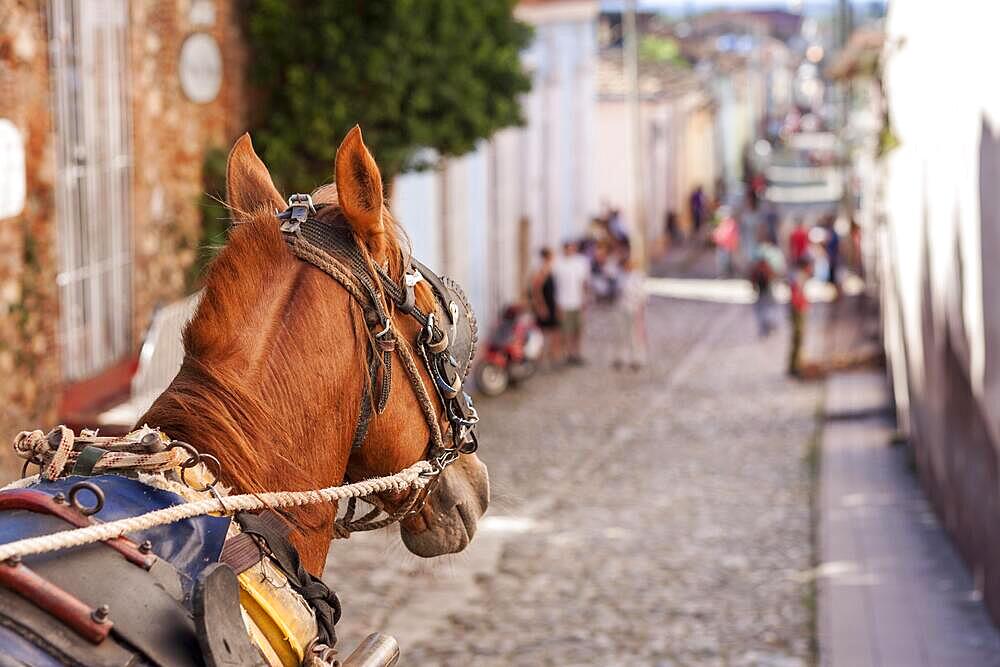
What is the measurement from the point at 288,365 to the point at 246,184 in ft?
1.59

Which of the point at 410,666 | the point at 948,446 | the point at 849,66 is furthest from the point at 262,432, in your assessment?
the point at 849,66

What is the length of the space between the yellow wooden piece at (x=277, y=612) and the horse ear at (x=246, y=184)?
754 mm

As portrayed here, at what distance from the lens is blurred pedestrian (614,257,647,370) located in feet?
60.1

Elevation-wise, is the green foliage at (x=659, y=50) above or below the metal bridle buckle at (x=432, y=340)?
above

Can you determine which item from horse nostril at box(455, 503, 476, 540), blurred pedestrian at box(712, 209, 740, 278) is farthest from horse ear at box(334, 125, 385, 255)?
blurred pedestrian at box(712, 209, 740, 278)

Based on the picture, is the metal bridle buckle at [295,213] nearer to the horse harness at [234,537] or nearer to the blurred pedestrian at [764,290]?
the horse harness at [234,537]

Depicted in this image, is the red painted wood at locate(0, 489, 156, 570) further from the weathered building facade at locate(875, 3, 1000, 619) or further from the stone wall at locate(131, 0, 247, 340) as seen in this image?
the stone wall at locate(131, 0, 247, 340)

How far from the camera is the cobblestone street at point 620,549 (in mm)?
7309

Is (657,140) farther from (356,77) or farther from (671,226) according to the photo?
(356,77)

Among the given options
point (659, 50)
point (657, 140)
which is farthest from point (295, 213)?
point (659, 50)

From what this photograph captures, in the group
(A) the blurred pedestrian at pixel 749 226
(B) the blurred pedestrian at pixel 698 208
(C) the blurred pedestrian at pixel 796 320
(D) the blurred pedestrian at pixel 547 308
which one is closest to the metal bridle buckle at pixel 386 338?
(C) the blurred pedestrian at pixel 796 320

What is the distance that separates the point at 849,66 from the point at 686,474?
8662mm

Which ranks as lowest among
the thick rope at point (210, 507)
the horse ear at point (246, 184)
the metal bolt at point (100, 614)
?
the metal bolt at point (100, 614)

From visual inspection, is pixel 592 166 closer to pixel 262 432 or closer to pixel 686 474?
pixel 686 474
